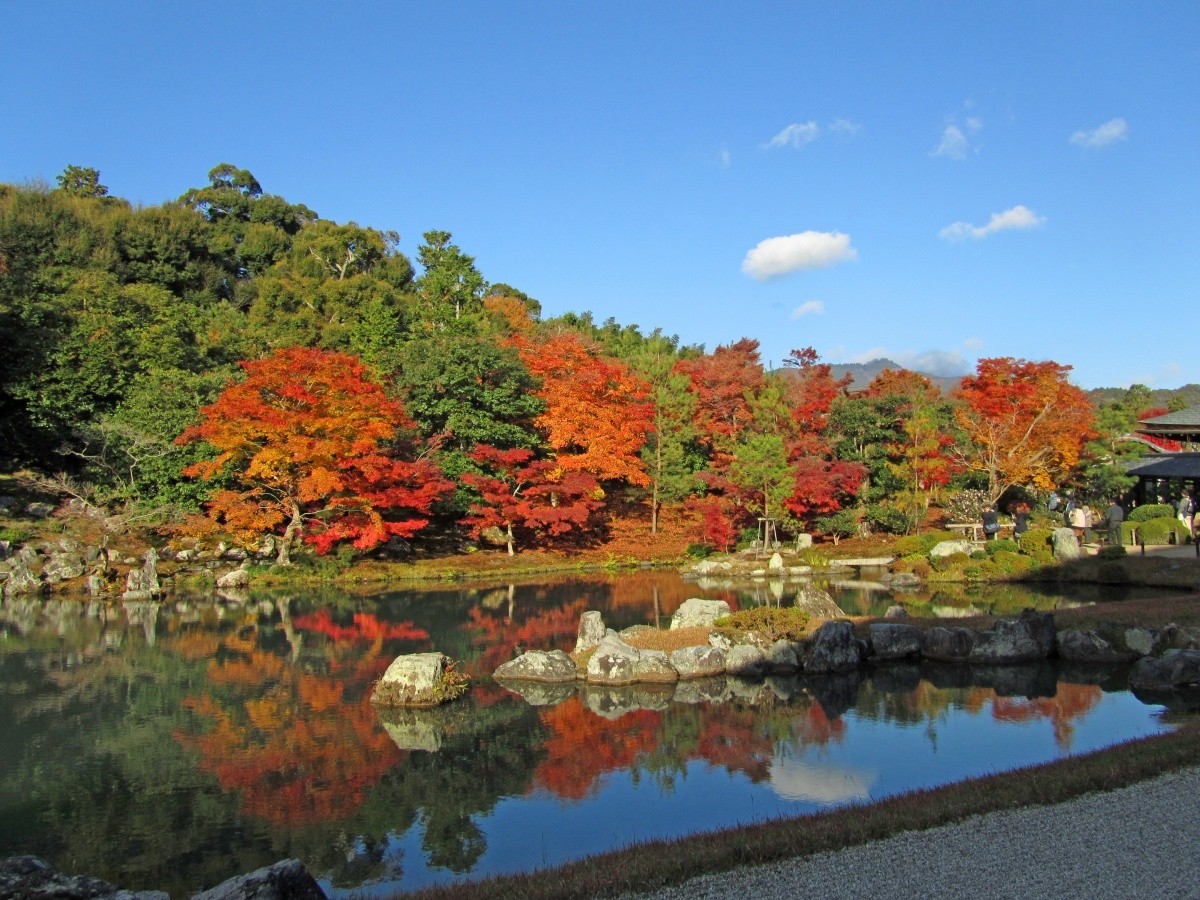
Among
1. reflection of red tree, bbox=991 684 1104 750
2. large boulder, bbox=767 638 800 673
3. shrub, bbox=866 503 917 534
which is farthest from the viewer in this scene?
shrub, bbox=866 503 917 534

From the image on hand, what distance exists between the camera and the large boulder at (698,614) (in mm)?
15996

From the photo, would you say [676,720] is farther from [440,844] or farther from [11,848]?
[11,848]

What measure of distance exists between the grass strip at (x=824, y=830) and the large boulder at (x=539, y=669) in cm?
697

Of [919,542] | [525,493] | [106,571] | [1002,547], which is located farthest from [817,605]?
[106,571]

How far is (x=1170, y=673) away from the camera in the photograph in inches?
460

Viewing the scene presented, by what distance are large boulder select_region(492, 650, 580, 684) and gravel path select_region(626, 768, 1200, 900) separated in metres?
8.15

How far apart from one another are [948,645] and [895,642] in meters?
0.79

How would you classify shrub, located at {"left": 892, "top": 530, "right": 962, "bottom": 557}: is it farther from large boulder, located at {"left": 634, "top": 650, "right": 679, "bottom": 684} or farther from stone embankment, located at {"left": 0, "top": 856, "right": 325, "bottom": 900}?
stone embankment, located at {"left": 0, "top": 856, "right": 325, "bottom": 900}

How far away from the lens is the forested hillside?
83.1 feet

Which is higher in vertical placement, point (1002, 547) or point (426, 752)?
point (1002, 547)

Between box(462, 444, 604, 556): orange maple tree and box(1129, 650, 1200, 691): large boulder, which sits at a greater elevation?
box(462, 444, 604, 556): orange maple tree

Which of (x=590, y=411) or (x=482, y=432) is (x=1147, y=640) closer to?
(x=590, y=411)

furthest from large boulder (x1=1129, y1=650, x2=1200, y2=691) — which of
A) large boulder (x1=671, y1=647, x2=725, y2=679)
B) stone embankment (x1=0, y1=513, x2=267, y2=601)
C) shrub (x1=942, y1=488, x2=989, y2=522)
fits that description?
stone embankment (x1=0, y1=513, x2=267, y2=601)

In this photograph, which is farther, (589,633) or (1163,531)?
(1163,531)
